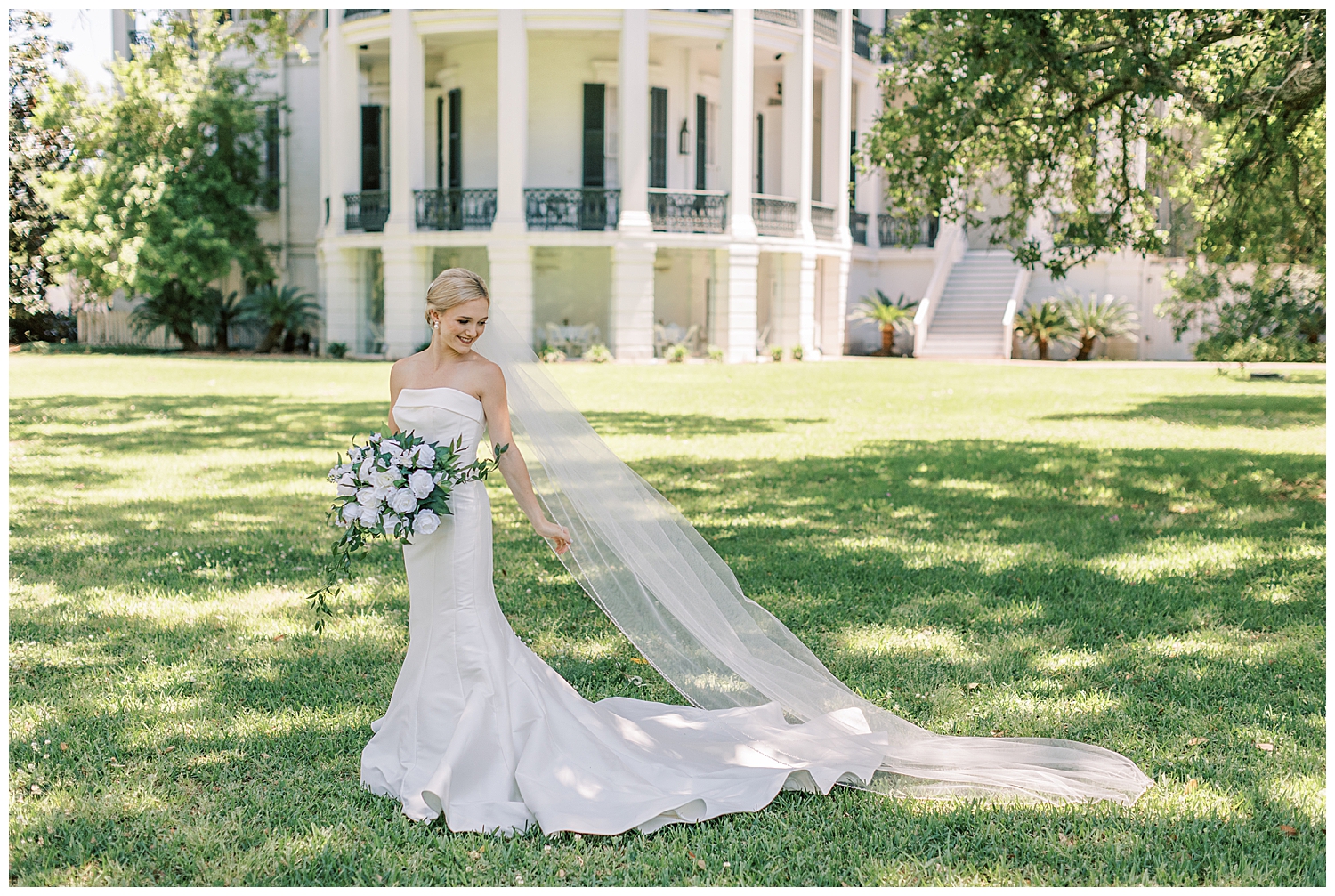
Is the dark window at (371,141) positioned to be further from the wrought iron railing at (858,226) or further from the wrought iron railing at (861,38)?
the wrought iron railing at (861,38)

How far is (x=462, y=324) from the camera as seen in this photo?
3.79 meters

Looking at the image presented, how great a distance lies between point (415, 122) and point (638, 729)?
22958 millimetres

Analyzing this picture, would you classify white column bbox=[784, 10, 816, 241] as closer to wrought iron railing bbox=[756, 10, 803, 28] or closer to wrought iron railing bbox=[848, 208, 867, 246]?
wrought iron railing bbox=[756, 10, 803, 28]

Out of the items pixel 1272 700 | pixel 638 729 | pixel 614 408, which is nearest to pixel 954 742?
pixel 638 729

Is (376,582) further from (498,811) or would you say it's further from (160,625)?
(498,811)

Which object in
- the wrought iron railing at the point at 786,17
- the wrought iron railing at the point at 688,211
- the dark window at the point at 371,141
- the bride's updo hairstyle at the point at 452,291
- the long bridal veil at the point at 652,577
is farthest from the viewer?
the dark window at the point at 371,141

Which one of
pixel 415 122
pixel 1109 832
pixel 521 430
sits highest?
pixel 415 122

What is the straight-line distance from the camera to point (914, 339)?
92.5 feet

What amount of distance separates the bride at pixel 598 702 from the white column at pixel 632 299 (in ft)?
66.3

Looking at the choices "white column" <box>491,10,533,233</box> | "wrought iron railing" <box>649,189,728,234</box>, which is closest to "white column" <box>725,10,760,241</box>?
"wrought iron railing" <box>649,189,728,234</box>

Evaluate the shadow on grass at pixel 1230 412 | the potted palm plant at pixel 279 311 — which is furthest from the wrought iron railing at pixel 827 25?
the potted palm plant at pixel 279 311

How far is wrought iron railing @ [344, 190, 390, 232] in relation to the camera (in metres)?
26.2

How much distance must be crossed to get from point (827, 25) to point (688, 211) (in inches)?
252

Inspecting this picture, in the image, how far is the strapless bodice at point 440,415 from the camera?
3.85m
